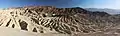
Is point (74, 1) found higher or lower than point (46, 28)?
higher

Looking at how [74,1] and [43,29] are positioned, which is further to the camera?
[74,1]

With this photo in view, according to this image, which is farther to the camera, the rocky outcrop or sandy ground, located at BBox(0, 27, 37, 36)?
the rocky outcrop

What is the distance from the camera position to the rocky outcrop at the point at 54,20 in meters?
3.53

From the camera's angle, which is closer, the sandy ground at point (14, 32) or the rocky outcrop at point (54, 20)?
the sandy ground at point (14, 32)

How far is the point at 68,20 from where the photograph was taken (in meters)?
3.64

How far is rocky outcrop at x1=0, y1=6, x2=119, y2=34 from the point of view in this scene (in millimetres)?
3533

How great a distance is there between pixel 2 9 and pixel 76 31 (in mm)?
982

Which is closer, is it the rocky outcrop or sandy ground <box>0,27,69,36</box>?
sandy ground <box>0,27,69,36</box>

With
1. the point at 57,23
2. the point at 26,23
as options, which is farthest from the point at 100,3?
the point at 26,23

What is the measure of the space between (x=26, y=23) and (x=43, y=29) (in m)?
0.23

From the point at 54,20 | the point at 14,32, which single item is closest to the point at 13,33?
the point at 14,32

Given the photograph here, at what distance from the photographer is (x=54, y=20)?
3596 mm

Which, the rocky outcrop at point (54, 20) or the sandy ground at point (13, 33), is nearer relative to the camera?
the sandy ground at point (13, 33)

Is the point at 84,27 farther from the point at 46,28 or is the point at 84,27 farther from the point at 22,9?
the point at 22,9
